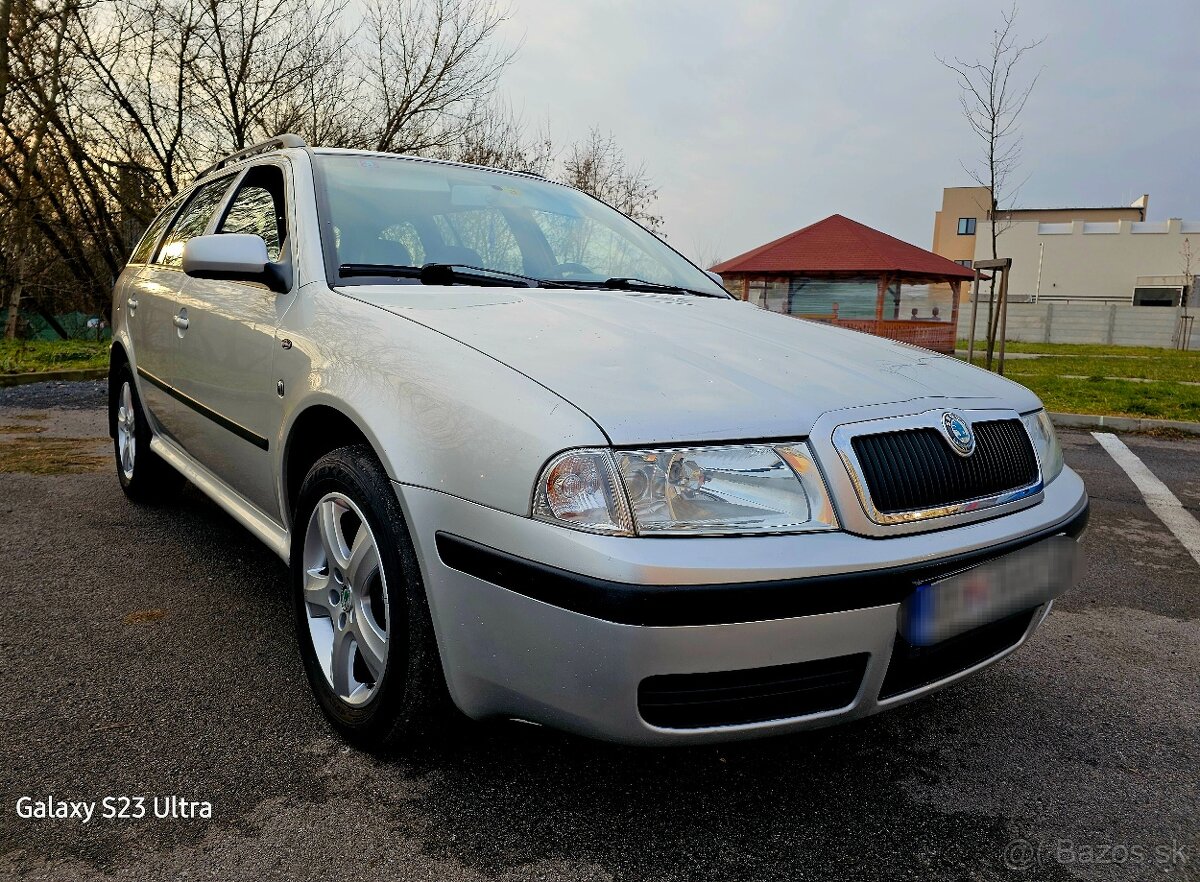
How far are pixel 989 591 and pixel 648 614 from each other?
2.65ft

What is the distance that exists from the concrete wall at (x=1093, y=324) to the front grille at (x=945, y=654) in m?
31.9

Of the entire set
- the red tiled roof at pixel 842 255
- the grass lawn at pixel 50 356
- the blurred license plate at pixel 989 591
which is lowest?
the grass lawn at pixel 50 356

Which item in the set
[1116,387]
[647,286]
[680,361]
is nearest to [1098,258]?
[1116,387]

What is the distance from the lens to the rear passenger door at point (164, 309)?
135 inches

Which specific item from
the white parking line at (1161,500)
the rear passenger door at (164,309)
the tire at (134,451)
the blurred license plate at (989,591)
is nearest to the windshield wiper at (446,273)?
the rear passenger door at (164,309)

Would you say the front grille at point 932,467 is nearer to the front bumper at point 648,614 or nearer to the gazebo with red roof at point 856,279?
the front bumper at point 648,614

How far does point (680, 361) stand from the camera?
6.29 feet

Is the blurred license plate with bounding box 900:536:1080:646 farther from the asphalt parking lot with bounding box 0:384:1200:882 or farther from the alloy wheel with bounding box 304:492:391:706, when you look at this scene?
the alloy wheel with bounding box 304:492:391:706

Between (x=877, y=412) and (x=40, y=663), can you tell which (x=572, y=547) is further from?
(x=40, y=663)

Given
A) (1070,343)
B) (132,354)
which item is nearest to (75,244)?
(132,354)

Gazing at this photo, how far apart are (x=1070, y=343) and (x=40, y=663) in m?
34.5

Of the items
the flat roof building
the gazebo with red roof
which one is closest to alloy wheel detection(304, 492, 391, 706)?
the gazebo with red roof

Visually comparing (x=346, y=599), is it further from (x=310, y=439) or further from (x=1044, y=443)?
(x=1044, y=443)

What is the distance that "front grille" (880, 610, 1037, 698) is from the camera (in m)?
1.70
